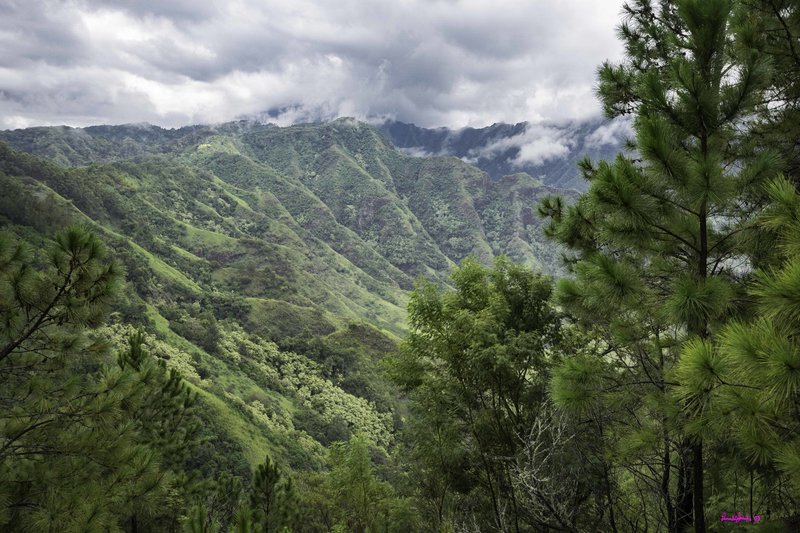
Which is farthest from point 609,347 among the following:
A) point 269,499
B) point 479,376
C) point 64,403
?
point 269,499

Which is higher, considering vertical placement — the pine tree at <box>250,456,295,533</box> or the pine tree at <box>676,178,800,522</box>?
the pine tree at <box>676,178,800,522</box>

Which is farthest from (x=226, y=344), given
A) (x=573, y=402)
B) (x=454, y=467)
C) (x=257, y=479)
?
(x=573, y=402)

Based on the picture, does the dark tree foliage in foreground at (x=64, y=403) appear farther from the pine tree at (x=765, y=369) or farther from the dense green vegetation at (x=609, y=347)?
→ the pine tree at (x=765, y=369)

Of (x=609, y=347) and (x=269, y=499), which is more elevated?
(x=609, y=347)

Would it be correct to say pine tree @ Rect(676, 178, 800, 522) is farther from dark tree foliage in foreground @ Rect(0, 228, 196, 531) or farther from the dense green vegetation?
dark tree foliage in foreground @ Rect(0, 228, 196, 531)

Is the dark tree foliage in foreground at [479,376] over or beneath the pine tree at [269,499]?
over

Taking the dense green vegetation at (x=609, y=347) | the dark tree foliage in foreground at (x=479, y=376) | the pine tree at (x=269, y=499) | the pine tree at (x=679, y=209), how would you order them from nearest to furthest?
the dense green vegetation at (x=609, y=347) → the pine tree at (x=679, y=209) → the dark tree foliage in foreground at (x=479, y=376) → the pine tree at (x=269, y=499)

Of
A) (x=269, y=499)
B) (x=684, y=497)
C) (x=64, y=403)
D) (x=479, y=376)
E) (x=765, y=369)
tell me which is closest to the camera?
(x=765, y=369)

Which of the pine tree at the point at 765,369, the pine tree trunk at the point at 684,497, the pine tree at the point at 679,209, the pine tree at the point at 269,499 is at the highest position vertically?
the pine tree at the point at 679,209

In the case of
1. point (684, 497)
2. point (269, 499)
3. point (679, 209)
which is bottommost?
point (269, 499)

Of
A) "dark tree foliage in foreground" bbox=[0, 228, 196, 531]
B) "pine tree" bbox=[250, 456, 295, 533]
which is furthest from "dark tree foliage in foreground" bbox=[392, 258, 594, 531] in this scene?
"pine tree" bbox=[250, 456, 295, 533]

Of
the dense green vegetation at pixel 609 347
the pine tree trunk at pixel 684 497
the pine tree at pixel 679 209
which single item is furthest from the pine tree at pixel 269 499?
the pine tree at pixel 679 209

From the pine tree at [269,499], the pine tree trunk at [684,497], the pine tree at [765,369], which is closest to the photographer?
the pine tree at [765,369]

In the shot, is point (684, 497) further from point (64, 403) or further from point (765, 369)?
point (64, 403)
